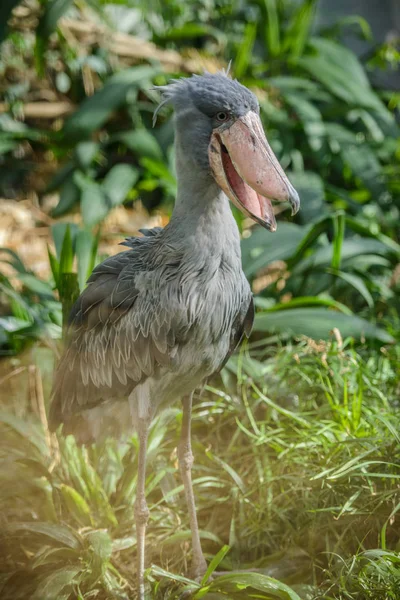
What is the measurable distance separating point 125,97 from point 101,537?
9.01 feet

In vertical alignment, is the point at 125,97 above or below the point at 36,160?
above

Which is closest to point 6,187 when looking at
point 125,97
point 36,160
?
point 36,160

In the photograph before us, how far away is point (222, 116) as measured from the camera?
1548 millimetres

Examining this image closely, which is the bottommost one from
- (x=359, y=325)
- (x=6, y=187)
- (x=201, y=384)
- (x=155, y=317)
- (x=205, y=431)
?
(x=6, y=187)

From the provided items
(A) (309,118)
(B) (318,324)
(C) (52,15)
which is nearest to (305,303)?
(B) (318,324)

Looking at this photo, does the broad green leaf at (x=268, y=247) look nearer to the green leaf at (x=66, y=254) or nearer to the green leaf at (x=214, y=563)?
the green leaf at (x=66, y=254)

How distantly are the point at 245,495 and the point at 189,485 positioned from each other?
22cm

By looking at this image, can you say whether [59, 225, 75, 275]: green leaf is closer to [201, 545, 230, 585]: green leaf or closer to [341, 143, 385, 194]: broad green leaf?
[201, 545, 230, 585]: green leaf

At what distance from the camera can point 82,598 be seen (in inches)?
69.0

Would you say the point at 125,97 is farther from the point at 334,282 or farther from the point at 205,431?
the point at 205,431

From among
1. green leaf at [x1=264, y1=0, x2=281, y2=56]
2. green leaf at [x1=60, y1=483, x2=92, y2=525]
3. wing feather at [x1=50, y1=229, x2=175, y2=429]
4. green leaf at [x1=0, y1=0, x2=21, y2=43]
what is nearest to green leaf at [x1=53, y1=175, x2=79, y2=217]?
green leaf at [x1=0, y1=0, x2=21, y2=43]

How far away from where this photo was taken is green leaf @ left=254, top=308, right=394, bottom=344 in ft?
8.31

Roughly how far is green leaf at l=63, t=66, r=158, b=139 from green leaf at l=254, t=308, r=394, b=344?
1814 millimetres

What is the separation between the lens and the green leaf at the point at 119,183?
3643mm
